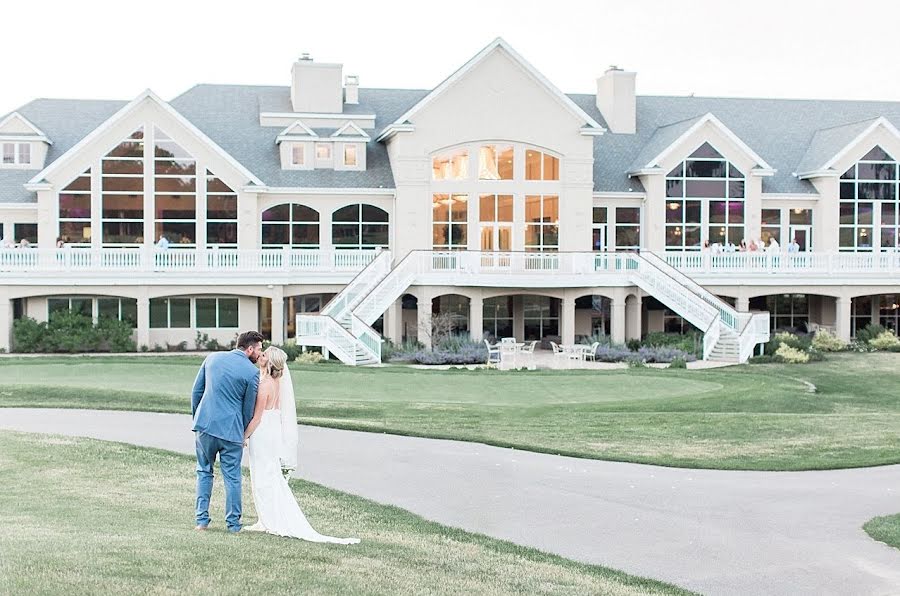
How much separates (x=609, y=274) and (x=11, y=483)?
87.9ft

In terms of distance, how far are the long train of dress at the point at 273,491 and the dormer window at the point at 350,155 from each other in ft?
104

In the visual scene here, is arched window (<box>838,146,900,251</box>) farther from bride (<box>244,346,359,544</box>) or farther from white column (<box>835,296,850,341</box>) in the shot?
bride (<box>244,346,359,544</box>)

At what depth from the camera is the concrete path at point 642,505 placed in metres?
10.0

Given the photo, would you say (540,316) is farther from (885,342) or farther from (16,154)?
(16,154)

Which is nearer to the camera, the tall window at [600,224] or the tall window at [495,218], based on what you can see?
the tall window at [495,218]

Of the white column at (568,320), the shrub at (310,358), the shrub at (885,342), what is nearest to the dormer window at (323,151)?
the white column at (568,320)

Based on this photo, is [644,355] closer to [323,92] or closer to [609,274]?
[609,274]

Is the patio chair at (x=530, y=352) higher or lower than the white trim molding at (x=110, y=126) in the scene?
lower

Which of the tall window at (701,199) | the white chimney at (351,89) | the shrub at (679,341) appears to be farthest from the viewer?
the white chimney at (351,89)

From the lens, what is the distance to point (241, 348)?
33.6 ft

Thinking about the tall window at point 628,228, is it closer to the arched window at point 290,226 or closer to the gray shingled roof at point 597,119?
the gray shingled roof at point 597,119

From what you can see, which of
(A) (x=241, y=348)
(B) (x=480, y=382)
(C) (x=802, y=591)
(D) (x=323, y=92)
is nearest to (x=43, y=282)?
(D) (x=323, y=92)

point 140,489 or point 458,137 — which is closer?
point 140,489

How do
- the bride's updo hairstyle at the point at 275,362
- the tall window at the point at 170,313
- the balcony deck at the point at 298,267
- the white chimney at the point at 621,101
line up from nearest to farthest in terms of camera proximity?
the bride's updo hairstyle at the point at 275,362
the balcony deck at the point at 298,267
the tall window at the point at 170,313
the white chimney at the point at 621,101
